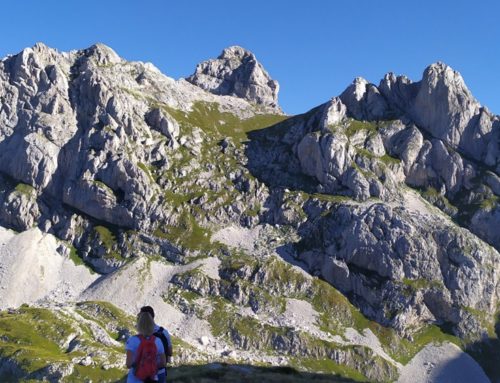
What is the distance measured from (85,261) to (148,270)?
88.9ft

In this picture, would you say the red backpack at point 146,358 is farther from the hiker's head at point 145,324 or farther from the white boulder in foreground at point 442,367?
the white boulder in foreground at point 442,367

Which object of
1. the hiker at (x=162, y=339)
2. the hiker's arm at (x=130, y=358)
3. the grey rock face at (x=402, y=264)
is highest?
the grey rock face at (x=402, y=264)

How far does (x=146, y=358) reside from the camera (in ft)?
51.5

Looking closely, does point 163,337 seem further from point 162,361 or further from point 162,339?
point 162,361

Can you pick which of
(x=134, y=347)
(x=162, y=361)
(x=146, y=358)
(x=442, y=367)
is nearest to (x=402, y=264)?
(x=442, y=367)

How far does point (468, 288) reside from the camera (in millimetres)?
178500

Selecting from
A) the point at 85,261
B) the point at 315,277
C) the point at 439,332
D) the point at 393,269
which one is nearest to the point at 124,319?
the point at 85,261

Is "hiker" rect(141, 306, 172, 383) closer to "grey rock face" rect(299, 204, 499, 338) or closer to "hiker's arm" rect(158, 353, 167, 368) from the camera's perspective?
"hiker's arm" rect(158, 353, 167, 368)

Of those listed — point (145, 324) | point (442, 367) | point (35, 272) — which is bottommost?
point (442, 367)

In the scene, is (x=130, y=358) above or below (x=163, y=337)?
below

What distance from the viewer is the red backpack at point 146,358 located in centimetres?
1565

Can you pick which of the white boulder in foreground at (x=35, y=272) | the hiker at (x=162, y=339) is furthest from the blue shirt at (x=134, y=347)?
the white boulder in foreground at (x=35, y=272)

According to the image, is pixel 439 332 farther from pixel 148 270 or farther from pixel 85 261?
pixel 85 261

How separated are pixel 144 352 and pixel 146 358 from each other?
217mm
